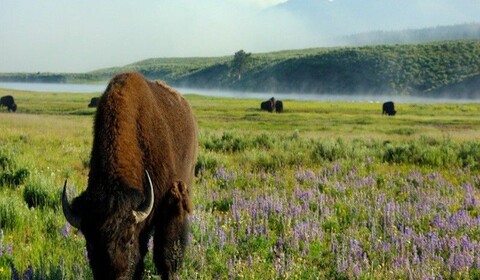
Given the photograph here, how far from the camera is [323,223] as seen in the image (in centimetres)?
682

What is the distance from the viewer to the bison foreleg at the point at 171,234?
16.1 feet

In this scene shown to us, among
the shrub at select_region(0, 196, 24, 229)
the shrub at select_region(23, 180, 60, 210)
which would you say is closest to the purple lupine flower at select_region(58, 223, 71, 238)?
the shrub at select_region(0, 196, 24, 229)

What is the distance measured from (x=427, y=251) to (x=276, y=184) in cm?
428

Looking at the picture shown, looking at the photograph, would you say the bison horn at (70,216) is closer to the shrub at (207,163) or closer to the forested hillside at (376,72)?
the shrub at (207,163)

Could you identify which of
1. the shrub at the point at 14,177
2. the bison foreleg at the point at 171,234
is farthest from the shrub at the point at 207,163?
the bison foreleg at the point at 171,234

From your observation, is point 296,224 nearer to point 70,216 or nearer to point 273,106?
point 70,216

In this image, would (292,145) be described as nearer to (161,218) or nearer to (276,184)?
(276,184)

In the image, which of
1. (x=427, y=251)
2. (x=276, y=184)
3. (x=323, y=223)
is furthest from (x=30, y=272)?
(x=276, y=184)

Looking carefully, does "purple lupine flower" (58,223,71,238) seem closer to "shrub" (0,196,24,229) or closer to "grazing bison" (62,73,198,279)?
"shrub" (0,196,24,229)

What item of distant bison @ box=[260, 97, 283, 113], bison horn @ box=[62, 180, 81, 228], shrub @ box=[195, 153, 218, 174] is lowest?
distant bison @ box=[260, 97, 283, 113]

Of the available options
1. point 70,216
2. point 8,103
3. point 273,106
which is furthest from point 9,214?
point 273,106

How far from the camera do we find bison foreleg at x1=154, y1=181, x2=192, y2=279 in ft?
16.1

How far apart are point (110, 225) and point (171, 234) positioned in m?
1.16

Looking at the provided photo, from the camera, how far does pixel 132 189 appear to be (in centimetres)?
418
